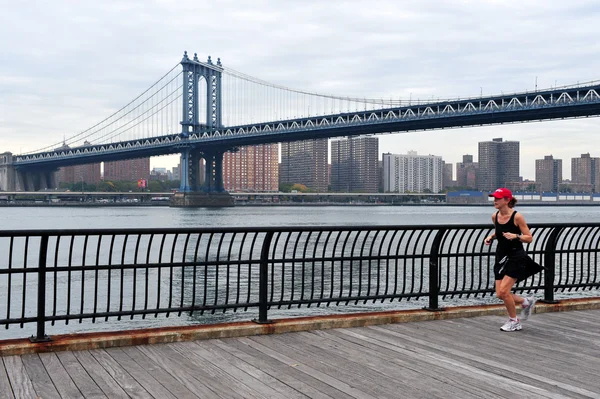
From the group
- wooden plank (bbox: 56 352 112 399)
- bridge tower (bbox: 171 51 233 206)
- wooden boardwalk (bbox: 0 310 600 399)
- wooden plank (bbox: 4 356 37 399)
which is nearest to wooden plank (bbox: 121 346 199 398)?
wooden boardwalk (bbox: 0 310 600 399)

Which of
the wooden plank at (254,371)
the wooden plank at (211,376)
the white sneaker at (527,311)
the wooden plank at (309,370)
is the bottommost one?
the wooden plank at (309,370)

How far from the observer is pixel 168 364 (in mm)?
6137

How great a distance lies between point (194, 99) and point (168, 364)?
133 m

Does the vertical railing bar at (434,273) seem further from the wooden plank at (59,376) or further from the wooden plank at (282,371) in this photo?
the wooden plank at (59,376)

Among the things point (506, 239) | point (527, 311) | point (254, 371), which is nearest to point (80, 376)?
point (254, 371)

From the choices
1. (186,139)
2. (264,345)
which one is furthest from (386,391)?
(186,139)

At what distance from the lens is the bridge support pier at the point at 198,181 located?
12688cm

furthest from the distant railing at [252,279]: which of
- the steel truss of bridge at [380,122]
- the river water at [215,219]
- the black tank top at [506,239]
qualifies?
the steel truss of bridge at [380,122]

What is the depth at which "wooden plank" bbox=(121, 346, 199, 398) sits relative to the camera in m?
5.35

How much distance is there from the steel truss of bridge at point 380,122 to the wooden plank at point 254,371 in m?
82.4

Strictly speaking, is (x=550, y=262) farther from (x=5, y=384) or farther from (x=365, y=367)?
(x=5, y=384)

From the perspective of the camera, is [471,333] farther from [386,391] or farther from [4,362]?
[4,362]

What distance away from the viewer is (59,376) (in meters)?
5.69

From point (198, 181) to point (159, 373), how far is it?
127m
